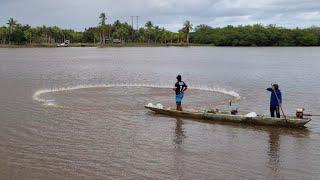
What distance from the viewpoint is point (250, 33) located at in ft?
616

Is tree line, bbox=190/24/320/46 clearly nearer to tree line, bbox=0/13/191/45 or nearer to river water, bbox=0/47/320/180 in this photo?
tree line, bbox=0/13/191/45

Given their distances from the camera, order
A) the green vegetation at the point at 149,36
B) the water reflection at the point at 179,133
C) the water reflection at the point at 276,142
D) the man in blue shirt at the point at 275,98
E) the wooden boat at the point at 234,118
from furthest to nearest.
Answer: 1. the green vegetation at the point at 149,36
2. the man in blue shirt at the point at 275,98
3. the wooden boat at the point at 234,118
4. the water reflection at the point at 179,133
5. the water reflection at the point at 276,142

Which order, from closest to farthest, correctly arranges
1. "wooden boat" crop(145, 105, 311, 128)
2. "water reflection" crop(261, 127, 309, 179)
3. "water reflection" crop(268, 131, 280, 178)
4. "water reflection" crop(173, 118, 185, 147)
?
"water reflection" crop(268, 131, 280, 178) < "water reflection" crop(261, 127, 309, 179) < "water reflection" crop(173, 118, 185, 147) < "wooden boat" crop(145, 105, 311, 128)

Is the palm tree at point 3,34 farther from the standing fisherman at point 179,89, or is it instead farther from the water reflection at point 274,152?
the water reflection at point 274,152

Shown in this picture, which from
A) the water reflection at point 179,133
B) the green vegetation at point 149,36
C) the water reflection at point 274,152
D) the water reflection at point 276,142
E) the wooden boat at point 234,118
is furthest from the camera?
the green vegetation at point 149,36

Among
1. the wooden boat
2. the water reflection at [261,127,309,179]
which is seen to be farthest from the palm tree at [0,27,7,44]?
the water reflection at [261,127,309,179]

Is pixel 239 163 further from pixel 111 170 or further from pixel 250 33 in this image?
pixel 250 33

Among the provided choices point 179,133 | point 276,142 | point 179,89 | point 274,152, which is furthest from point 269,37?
point 274,152

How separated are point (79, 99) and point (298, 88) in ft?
60.1

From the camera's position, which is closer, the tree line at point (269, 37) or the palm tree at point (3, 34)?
the palm tree at point (3, 34)

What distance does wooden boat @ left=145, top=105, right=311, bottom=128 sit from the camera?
20.6 metres

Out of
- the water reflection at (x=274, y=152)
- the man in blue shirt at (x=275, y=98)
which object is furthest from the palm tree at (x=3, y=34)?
the water reflection at (x=274, y=152)

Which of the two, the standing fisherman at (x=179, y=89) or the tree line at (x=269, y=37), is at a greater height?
the tree line at (x=269, y=37)

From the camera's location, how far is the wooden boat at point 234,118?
2056cm
